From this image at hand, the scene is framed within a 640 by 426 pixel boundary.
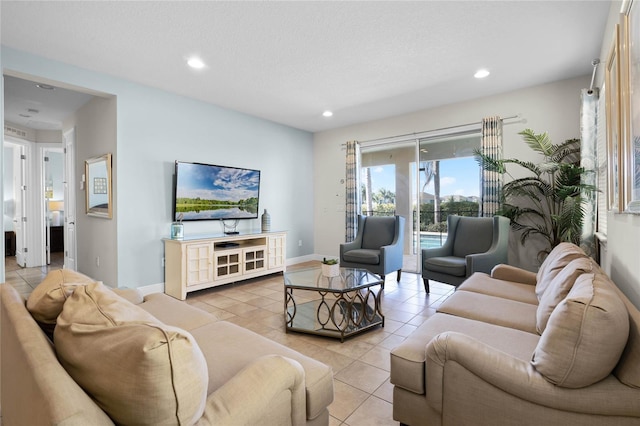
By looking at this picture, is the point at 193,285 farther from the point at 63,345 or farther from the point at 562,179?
the point at 562,179

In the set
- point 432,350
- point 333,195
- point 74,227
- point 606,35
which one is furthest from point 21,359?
point 333,195

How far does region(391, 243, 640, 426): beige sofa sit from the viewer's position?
3.65ft

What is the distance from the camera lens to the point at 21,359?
950 millimetres

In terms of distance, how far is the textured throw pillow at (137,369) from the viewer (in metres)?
0.74

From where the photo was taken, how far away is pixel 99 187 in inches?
166

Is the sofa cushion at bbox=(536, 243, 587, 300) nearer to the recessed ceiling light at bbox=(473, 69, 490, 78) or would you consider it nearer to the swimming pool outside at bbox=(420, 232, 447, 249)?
the recessed ceiling light at bbox=(473, 69, 490, 78)

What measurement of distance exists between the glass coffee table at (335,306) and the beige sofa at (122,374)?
138 centimetres

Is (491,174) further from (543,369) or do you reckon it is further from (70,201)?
(70,201)

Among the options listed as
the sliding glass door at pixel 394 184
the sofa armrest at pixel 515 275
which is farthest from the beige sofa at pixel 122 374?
the sliding glass door at pixel 394 184

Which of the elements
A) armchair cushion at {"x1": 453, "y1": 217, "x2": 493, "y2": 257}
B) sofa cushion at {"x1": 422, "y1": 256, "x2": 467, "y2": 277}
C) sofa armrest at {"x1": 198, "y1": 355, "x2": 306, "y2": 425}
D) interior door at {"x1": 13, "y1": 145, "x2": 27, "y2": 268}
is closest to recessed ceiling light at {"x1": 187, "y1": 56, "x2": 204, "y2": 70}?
sofa armrest at {"x1": 198, "y1": 355, "x2": 306, "y2": 425}

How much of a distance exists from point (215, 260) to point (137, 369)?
146 inches

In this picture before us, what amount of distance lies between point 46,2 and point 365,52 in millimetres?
2716

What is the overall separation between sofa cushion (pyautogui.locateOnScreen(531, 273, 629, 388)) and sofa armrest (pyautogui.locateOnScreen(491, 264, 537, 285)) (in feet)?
5.72

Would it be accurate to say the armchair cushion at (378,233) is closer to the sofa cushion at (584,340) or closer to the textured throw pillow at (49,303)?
the sofa cushion at (584,340)
